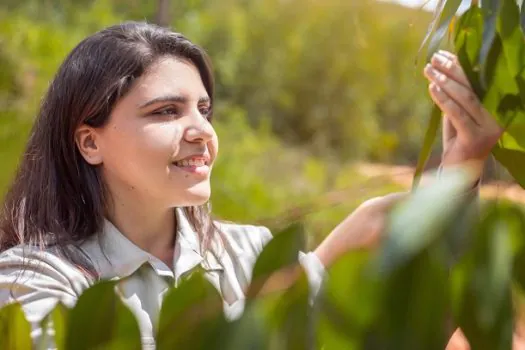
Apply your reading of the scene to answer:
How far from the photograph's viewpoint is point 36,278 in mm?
974

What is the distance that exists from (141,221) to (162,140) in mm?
127

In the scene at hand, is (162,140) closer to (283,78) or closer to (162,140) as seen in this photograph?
(162,140)

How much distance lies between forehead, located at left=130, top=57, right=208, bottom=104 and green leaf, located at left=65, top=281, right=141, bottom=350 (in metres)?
Answer: 0.62

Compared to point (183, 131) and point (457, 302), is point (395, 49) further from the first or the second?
point (457, 302)

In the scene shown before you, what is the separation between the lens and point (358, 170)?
7906 mm

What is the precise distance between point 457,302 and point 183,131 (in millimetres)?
636

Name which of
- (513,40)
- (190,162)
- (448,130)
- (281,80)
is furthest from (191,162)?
(281,80)

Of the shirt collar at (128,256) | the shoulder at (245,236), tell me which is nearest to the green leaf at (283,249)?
the shirt collar at (128,256)

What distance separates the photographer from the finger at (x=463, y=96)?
0.83m

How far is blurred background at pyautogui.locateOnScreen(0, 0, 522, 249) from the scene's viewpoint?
6.06m

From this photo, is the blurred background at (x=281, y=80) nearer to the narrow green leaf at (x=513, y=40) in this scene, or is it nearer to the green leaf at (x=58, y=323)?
the narrow green leaf at (x=513, y=40)

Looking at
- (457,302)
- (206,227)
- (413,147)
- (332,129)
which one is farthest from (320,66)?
(457,302)

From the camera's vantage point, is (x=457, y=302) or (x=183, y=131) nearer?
(x=457, y=302)

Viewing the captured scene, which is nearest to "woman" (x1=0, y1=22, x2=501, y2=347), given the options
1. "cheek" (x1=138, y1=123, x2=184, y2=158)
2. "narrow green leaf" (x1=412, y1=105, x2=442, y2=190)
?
"cheek" (x1=138, y1=123, x2=184, y2=158)
